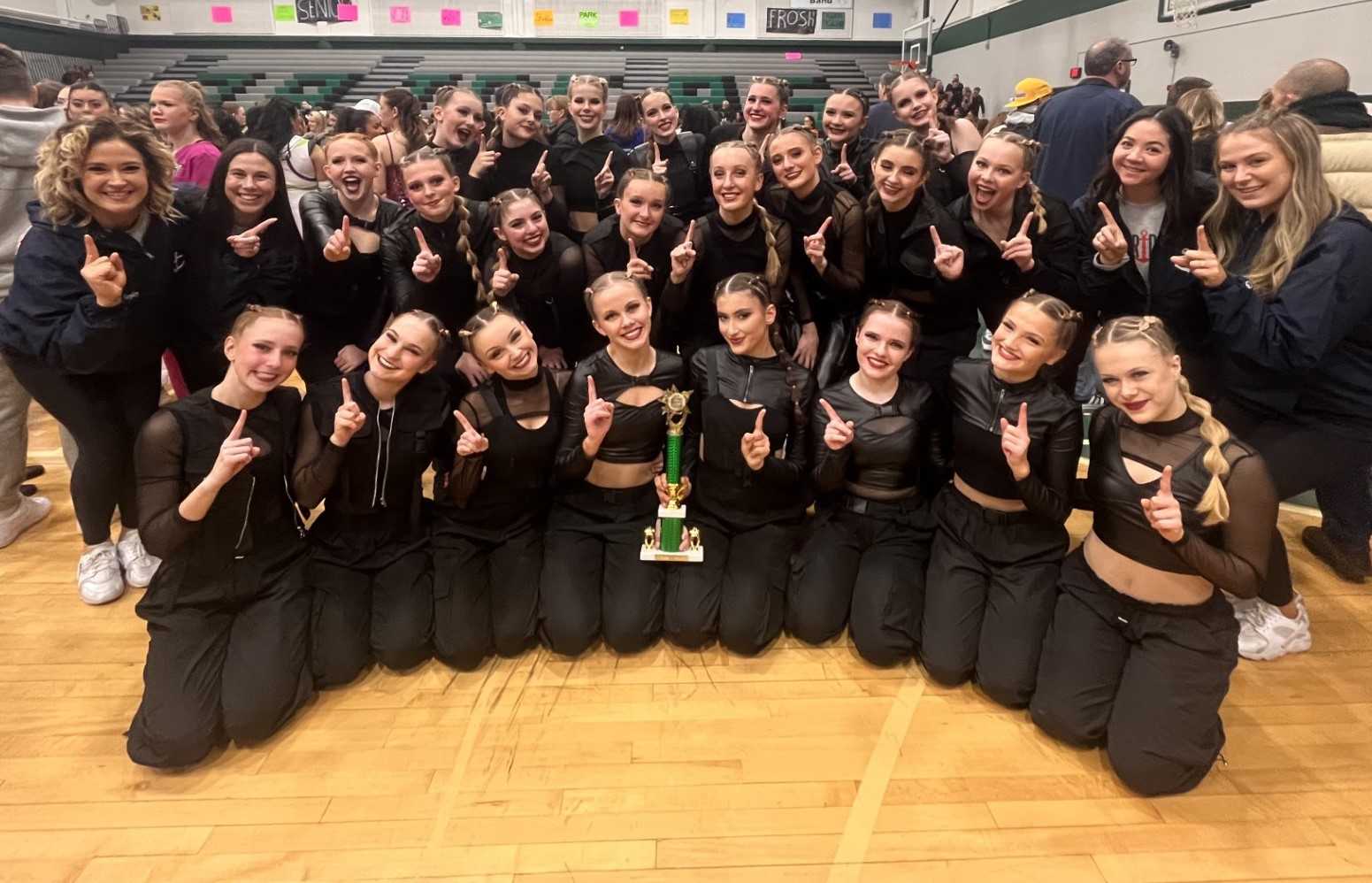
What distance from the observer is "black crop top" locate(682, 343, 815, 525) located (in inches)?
128

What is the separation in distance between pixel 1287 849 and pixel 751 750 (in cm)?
154

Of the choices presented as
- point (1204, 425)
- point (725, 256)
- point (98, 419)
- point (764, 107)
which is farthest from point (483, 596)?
point (764, 107)

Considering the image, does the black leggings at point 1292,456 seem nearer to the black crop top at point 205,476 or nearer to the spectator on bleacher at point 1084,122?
the spectator on bleacher at point 1084,122

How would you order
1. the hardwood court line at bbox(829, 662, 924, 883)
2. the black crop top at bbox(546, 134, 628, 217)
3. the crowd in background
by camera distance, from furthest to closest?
the black crop top at bbox(546, 134, 628, 217) < the crowd in background < the hardwood court line at bbox(829, 662, 924, 883)

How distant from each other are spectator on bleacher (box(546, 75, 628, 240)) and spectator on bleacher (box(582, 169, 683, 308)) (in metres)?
0.75

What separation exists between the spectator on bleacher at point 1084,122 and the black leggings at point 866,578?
2766mm

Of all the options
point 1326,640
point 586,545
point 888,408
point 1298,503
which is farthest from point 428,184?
point 1298,503

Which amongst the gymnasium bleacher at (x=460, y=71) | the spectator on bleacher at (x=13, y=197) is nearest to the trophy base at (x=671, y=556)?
the spectator on bleacher at (x=13, y=197)

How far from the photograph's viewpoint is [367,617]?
302 cm

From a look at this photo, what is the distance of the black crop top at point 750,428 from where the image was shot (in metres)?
3.26

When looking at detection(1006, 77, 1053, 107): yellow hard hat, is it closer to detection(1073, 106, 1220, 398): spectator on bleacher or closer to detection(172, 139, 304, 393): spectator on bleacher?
detection(1073, 106, 1220, 398): spectator on bleacher

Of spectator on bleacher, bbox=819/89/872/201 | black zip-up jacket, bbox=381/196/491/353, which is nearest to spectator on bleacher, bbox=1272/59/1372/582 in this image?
spectator on bleacher, bbox=819/89/872/201

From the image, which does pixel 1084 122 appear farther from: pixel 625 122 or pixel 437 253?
pixel 437 253

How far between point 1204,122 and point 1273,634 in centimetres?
282
